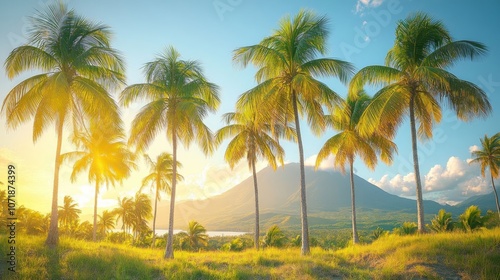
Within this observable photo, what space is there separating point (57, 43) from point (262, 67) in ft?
34.2

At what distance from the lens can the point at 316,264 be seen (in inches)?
411

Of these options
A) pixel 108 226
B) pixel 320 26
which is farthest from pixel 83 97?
pixel 108 226

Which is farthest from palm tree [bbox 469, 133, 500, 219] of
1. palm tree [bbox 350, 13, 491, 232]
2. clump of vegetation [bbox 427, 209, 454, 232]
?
palm tree [bbox 350, 13, 491, 232]

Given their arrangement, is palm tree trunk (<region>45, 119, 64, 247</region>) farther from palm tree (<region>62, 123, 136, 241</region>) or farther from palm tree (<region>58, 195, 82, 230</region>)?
palm tree (<region>58, 195, 82, 230</region>)

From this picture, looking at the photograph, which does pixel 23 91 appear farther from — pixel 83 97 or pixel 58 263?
pixel 58 263

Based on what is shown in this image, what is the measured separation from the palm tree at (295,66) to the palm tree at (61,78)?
22.7 feet

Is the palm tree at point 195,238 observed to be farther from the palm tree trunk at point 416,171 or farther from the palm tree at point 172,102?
the palm tree trunk at point 416,171

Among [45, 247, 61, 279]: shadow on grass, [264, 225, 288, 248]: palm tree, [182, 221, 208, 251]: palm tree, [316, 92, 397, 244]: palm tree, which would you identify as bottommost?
[182, 221, 208, 251]: palm tree

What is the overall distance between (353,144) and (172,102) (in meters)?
13.9

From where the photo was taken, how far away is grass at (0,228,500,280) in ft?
27.9

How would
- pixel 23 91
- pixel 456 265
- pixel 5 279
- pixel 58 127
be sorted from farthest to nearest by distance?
pixel 58 127 < pixel 23 91 < pixel 456 265 < pixel 5 279

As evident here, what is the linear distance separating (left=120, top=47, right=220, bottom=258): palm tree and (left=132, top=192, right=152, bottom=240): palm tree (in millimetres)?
33467

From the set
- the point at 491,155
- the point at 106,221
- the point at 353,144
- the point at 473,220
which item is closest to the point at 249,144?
the point at 353,144

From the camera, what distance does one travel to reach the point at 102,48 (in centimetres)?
1334
